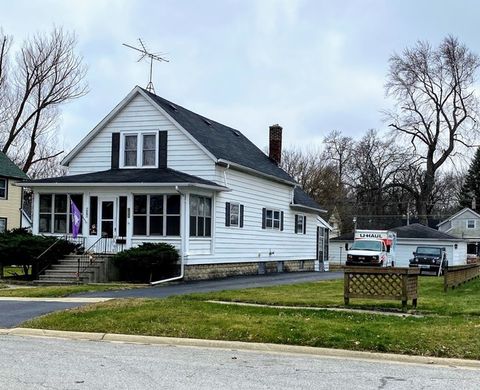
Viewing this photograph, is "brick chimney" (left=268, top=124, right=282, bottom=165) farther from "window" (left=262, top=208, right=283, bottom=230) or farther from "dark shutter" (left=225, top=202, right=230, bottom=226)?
"dark shutter" (left=225, top=202, right=230, bottom=226)

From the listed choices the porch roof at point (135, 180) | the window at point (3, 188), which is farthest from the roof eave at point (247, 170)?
the window at point (3, 188)

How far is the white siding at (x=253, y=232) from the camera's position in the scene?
87.2 feet

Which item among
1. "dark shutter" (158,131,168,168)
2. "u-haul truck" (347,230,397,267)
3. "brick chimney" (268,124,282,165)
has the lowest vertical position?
"u-haul truck" (347,230,397,267)

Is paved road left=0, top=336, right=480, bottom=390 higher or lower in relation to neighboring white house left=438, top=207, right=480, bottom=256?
lower

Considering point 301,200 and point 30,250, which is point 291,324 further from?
point 301,200

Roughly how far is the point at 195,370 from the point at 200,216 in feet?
54.5

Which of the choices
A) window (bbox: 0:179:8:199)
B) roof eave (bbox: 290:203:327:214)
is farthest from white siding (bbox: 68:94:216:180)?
window (bbox: 0:179:8:199)

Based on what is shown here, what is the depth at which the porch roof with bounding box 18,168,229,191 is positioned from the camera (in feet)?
77.1

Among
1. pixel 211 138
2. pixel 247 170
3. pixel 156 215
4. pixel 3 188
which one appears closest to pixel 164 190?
pixel 156 215

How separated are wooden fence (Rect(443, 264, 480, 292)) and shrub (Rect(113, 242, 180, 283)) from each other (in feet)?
32.1

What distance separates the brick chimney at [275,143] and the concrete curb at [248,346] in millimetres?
24526

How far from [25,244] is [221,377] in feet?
53.9

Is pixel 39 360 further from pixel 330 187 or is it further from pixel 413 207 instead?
pixel 413 207

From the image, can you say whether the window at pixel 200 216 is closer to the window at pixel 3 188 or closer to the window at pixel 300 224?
the window at pixel 300 224
